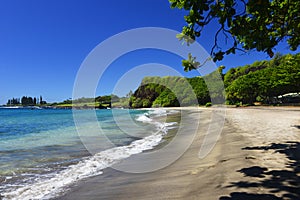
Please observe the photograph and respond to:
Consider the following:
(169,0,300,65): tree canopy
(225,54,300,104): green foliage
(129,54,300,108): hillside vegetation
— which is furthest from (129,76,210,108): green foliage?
(169,0,300,65): tree canopy

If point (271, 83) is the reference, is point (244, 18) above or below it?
below

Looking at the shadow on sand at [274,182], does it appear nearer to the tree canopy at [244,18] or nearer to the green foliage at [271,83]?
the tree canopy at [244,18]

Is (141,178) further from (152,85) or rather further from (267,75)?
(152,85)

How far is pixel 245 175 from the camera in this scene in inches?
185

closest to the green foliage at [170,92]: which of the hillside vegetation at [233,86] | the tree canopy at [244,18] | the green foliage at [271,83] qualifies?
the hillside vegetation at [233,86]

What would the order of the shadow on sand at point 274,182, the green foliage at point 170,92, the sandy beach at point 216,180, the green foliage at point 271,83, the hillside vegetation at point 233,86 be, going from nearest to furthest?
the shadow on sand at point 274,182
the sandy beach at point 216,180
the green foliage at point 271,83
the hillside vegetation at point 233,86
the green foliage at point 170,92

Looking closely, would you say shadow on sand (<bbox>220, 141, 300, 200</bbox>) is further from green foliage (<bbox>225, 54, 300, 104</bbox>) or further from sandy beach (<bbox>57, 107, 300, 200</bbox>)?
green foliage (<bbox>225, 54, 300, 104</bbox>)

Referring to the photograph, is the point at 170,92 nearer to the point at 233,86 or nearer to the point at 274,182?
the point at 233,86

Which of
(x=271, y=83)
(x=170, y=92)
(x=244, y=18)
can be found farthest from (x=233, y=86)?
(x=244, y=18)

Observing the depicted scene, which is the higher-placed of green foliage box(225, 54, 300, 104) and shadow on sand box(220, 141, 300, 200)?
green foliage box(225, 54, 300, 104)

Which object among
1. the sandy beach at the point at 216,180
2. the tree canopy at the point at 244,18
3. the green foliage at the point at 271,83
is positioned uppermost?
the green foliage at the point at 271,83

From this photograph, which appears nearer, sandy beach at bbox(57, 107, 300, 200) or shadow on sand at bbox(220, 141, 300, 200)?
shadow on sand at bbox(220, 141, 300, 200)

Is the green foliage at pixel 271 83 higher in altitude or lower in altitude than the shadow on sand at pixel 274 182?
higher

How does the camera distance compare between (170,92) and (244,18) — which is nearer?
(244,18)
